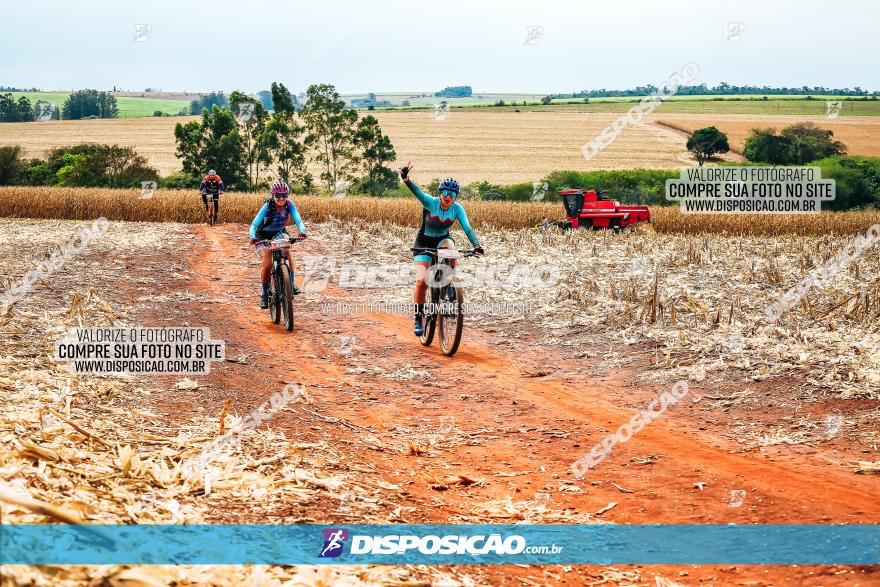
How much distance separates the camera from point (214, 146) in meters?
60.8

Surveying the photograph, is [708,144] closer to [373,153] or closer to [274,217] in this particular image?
[373,153]

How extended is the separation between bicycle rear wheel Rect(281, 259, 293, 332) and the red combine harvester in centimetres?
1741

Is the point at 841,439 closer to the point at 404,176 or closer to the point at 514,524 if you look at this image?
the point at 514,524

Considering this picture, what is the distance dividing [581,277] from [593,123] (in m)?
96.6

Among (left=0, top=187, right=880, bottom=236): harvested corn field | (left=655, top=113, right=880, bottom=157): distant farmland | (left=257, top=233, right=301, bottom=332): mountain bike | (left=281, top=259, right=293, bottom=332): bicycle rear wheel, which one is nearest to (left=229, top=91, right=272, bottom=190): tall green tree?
(left=0, top=187, right=880, bottom=236): harvested corn field

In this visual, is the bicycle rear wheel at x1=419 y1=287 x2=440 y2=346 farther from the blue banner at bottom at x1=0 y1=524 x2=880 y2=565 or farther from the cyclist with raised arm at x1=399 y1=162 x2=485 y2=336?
the blue banner at bottom at x1=0 y1=524 x2=880 y2=565

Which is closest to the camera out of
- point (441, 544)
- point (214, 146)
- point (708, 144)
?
point (441, 544)

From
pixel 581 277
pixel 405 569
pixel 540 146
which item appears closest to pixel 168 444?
pixel 405 569

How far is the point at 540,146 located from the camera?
8781 centimetres

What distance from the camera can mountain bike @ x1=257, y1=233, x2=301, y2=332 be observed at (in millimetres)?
12617

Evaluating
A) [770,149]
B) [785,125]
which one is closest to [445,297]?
[770,149]

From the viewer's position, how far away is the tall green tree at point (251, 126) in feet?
199

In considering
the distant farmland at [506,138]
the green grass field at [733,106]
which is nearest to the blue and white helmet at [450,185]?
the distant farmland at [506,138]

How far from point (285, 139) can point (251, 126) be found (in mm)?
4268
